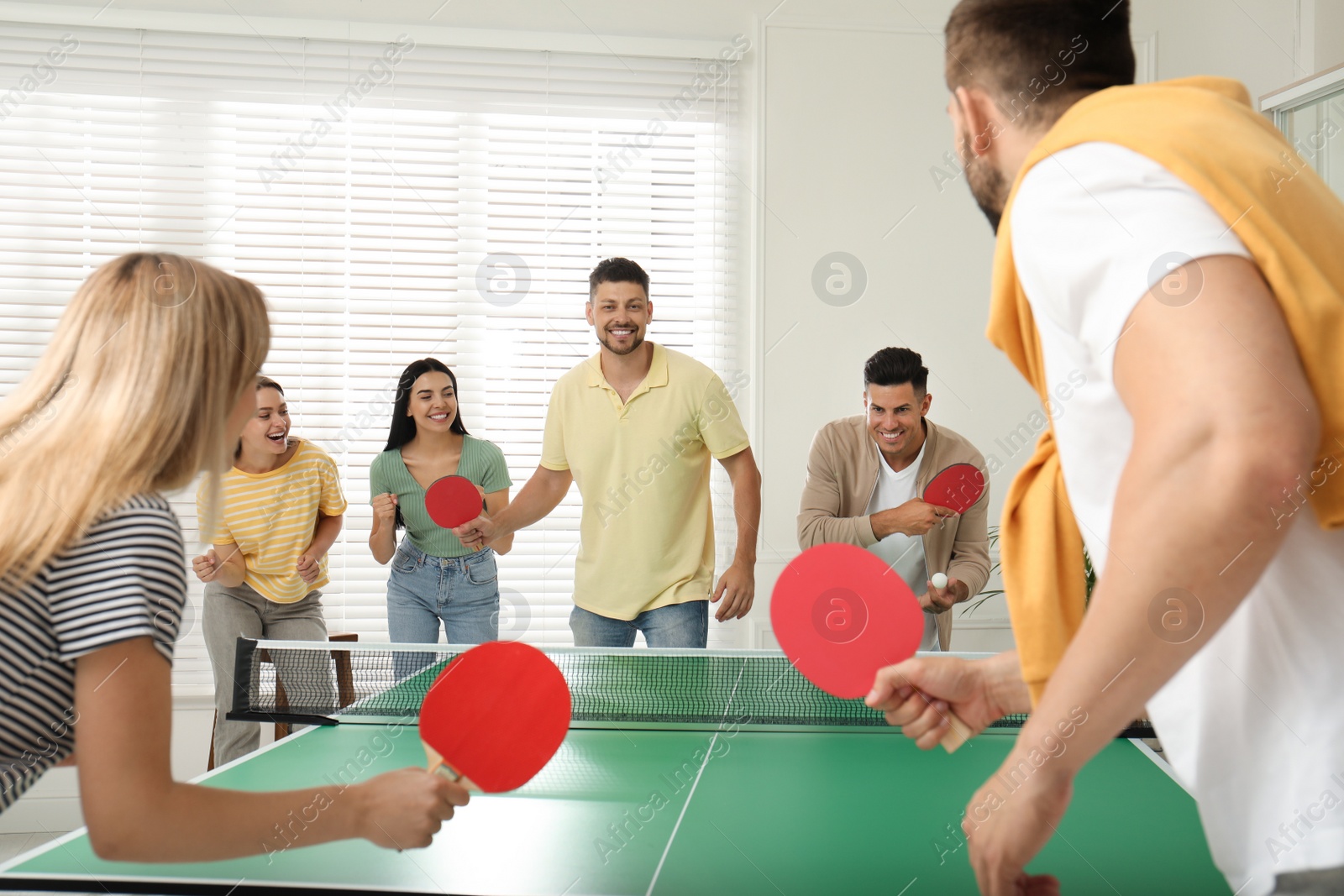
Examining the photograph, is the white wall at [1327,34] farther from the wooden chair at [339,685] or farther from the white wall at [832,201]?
the wooden chair at [339,685]

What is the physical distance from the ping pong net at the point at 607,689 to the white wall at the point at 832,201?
220 cm

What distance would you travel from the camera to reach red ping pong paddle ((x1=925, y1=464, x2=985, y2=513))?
10.9ft

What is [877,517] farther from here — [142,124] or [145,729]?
[142,124]

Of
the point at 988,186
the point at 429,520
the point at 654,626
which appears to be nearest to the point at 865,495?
the point at 654,626

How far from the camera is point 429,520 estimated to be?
163 inches

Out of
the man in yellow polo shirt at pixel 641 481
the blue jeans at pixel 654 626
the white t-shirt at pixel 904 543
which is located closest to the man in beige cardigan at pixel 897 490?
the white t-shirt at pixel 904 543

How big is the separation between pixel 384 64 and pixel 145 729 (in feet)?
15.1

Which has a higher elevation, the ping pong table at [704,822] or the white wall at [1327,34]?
the white wall at [1327,34]

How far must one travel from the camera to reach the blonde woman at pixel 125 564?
1.09 metres

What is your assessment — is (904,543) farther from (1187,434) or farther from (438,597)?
(1187,434)

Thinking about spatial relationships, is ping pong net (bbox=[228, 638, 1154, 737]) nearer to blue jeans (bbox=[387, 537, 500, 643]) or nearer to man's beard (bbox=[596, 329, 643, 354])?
blue jeans (bbox=[387, 537, 500, 643])

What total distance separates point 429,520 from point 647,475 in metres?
1.04

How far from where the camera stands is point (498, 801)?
6.04ft

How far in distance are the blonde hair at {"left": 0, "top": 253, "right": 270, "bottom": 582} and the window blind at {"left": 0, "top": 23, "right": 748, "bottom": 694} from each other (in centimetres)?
372
